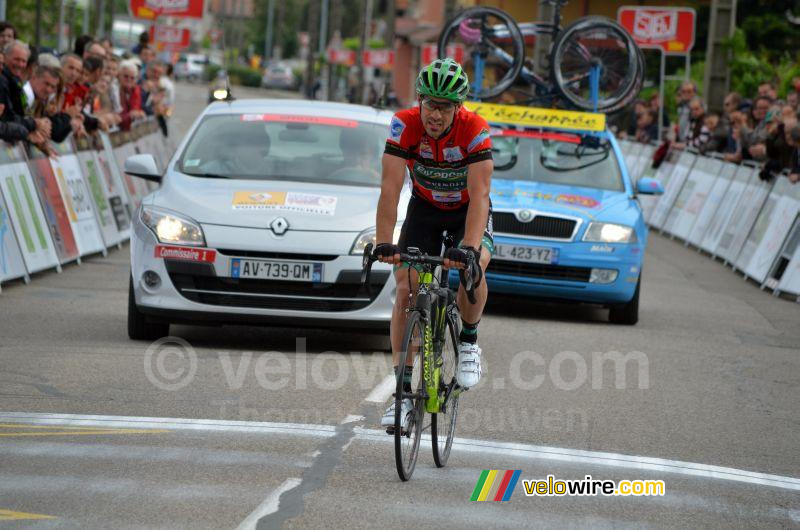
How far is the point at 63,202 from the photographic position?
15477 mm

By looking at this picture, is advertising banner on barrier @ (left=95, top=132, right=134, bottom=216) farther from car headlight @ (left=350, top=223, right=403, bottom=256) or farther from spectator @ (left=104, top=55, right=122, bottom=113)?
car headlight @ (left=350, top=223, right=403, bottom=256)

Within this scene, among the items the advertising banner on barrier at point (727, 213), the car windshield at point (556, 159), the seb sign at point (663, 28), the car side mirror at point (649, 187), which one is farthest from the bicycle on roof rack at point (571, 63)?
the seb sign at point (663, 28)

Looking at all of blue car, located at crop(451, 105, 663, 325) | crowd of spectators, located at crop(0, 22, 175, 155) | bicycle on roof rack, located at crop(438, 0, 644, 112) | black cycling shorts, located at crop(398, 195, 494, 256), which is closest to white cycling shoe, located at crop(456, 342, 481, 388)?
black cycling shorts, located at crop(398, 195, 494, 256)

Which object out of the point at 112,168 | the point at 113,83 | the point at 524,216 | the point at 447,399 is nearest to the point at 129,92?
the point at 113,83

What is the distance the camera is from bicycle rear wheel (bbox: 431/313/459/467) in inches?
279

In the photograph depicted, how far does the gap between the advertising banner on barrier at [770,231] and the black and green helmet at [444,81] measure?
463 inches

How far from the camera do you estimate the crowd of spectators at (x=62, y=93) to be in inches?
562

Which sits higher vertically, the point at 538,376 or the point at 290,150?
the point at 290,150

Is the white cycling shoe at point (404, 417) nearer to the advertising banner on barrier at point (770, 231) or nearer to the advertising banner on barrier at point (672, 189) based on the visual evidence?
the advertising banner on barrier at point (770, 231)

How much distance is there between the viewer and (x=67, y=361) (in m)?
9.68

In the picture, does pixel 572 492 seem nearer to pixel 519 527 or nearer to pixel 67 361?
pixel 519 527

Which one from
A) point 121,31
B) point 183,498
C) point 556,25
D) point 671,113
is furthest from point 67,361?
point 121,31

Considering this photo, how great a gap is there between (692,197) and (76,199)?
12.1 m

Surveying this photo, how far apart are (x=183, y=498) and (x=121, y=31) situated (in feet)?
370
